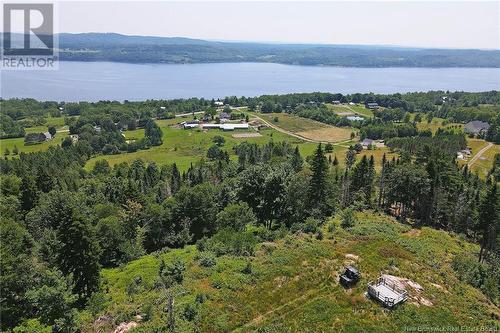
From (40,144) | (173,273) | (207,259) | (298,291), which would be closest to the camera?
(298,291)

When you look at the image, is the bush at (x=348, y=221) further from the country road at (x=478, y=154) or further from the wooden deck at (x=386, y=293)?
the country road at (x=478, y=154)

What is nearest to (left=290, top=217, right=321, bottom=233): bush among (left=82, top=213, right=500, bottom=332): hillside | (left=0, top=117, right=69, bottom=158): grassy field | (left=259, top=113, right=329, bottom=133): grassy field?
(left=82, top=213, right=500, bottom=332): hillside

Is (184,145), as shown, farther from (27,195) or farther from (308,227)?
(308,227)

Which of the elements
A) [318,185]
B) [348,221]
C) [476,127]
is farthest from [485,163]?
[348,221]

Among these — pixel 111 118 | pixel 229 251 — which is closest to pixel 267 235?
pixel 229 251

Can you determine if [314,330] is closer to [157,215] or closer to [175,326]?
[175,326]

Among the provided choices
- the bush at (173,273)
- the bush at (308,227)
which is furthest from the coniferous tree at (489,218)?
the bush at (173,273)

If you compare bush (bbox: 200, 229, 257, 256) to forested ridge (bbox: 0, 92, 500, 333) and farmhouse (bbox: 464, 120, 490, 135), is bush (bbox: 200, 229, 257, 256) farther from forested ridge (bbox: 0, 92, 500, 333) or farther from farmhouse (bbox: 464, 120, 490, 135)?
farmhouse (bbox: 464, 120, 490, 135)
